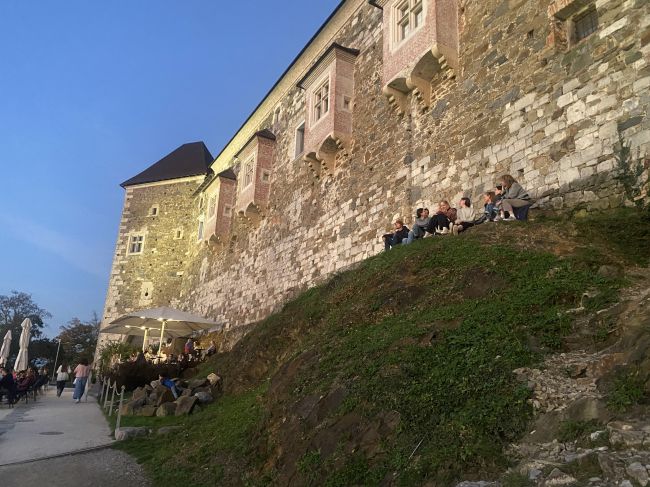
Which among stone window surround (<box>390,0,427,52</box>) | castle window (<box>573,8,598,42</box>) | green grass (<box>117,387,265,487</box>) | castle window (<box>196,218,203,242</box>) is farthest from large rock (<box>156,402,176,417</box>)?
castle window (<box>196,218,203,242</box>)

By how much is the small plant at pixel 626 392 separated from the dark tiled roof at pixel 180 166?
32918 mm

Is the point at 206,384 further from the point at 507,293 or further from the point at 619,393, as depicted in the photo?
the point at 619,393

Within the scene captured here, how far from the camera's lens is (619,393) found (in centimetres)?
345

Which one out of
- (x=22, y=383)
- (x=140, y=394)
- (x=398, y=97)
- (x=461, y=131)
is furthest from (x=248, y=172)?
(x=461, y=131)

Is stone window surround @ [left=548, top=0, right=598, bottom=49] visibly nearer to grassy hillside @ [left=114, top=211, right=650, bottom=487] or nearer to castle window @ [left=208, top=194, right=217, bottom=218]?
grassy hillside @ [left=114, top=211, right=650, bottom=487]

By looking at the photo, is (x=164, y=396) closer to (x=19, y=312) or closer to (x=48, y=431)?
(x=48, y=431)

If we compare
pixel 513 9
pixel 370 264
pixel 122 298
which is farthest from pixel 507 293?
pixel 122 298

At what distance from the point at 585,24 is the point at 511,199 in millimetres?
3590

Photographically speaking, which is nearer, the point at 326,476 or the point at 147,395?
the point at 326,476

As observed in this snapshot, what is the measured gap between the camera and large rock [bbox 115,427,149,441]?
8.87 meters

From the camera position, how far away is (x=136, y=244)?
35.2 meters

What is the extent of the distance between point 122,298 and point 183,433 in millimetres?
27597

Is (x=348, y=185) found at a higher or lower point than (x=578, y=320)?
higher

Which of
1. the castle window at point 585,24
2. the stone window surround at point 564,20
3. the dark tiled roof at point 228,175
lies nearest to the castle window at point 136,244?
the dark tiled roof at point 228,175
